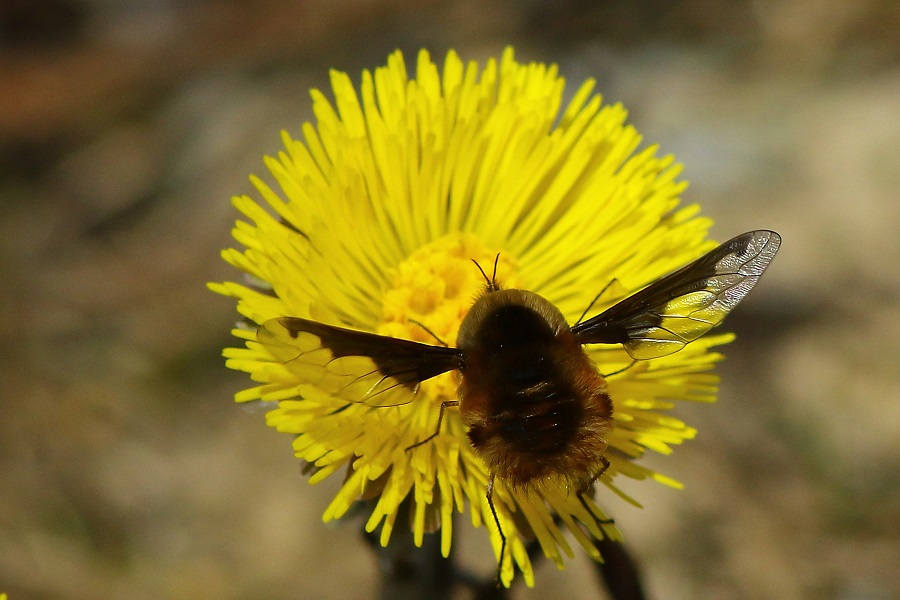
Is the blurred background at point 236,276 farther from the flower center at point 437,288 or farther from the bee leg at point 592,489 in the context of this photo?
the bee leg at point 592,489

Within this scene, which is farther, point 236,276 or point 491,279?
point 236,276

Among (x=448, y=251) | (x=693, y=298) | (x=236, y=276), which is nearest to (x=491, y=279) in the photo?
(x=448, y=251)

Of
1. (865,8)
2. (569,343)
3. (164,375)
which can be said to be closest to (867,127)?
(865,8)

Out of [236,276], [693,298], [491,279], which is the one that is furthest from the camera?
[236,276]

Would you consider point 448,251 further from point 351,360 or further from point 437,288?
point 351,360

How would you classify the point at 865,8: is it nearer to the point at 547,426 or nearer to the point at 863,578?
the point at 863,578

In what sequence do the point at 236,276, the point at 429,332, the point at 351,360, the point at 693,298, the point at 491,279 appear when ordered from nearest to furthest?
the point at 351,360
the point at 693,298
the point at 429,332
the point at 491,279
the point at 236,276

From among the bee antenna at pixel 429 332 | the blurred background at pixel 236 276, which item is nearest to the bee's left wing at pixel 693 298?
the bee antenna at pixel 429 332

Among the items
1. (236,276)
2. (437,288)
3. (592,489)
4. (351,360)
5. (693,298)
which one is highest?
(236,276)
